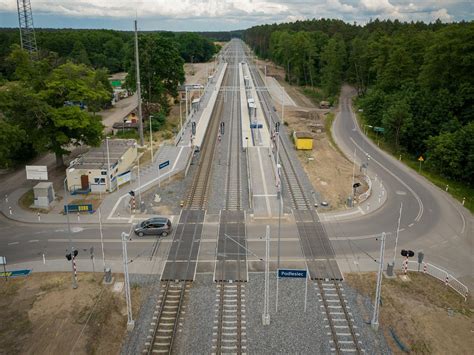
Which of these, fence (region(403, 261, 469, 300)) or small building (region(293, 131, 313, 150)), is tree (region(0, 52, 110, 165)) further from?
fence (region(403, 261, 469, 300))

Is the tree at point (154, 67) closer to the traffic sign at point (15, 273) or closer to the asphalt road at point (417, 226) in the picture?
the asphalt road at point (417, 226)

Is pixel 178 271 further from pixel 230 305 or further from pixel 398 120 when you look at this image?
pixel 398 120

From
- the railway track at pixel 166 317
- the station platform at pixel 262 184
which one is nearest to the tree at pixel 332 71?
the station platform at pixel 262 184

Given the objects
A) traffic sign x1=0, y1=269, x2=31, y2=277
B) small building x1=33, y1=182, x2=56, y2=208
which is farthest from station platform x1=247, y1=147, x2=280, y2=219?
small building x1=33, y1=182, x2=56, y2=208

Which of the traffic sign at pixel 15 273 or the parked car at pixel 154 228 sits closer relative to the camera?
the traffic sign at pixel 15 273

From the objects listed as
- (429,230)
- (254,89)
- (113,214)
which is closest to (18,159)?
(113,214)

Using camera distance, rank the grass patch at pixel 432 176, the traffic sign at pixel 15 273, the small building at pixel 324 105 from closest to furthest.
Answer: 1. the traffic sign at pixel 15 273
2. the grass patch at pixel 432 176
3. the small building at pixel 324 105
